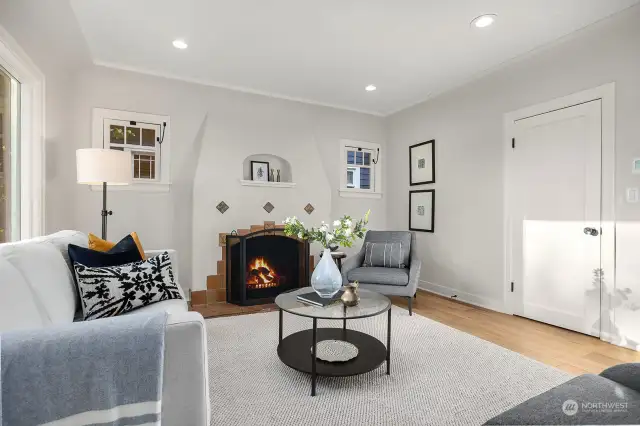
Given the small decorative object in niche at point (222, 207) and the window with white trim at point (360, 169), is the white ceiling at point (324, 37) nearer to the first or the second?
the window with white trim at point (360, 169)

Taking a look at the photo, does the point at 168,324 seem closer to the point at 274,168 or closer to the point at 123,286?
the point at 123,286

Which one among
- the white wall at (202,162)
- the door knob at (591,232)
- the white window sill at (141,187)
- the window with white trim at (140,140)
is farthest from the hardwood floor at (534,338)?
the window with white trim at (140,140)

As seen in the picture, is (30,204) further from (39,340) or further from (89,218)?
(39,340)

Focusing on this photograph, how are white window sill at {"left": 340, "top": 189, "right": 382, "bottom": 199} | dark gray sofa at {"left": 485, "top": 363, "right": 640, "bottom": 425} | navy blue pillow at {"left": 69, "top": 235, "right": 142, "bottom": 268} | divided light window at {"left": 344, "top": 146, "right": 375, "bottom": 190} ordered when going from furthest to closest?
divided light window at {"left": 344, "top": 146, "right": 375, "bottom": 190}
white window sill at {"left": 340, "top": 189, "right": 382, "bottom": 199}
navy blue pillow at {"left": 69, "top": 235, "right": 142, "bottom": 268}
dark gray sofa at {"left": 485, "top": 363, "right": 640, "bottom": 425}

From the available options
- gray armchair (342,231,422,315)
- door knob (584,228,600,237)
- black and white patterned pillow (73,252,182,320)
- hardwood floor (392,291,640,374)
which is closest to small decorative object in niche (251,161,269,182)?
gray armchair (342,231,422,315)

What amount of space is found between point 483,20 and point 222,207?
3092 mm

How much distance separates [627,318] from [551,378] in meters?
1.07

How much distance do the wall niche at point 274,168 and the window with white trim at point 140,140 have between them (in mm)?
904

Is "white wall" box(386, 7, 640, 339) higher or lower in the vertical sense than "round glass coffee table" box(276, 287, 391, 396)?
higher

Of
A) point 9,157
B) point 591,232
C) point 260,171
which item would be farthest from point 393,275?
point 9,157

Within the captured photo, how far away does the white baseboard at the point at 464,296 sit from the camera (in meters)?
3.74

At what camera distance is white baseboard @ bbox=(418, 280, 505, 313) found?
12.3ft

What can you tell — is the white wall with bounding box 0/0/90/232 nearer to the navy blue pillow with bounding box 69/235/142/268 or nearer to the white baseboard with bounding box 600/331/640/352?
the navy blue pillow with bounding box 69/235/142/268

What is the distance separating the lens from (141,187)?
379cm
